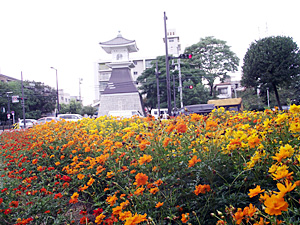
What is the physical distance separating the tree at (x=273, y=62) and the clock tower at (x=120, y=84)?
1207cm

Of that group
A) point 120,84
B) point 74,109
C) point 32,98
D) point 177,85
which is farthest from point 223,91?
point 32,98

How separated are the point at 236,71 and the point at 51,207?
3475cm

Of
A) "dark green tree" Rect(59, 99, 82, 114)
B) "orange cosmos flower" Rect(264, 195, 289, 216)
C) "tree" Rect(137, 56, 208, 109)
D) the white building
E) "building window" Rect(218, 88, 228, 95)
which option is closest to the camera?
"orange cosmos flower" Rect(264, 195, 289, 216)

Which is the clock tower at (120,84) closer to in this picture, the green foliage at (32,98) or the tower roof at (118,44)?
the tower roof at (118,44)

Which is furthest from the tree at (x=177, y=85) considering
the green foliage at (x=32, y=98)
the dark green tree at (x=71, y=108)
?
the dark green tree at (x=71, y=108)

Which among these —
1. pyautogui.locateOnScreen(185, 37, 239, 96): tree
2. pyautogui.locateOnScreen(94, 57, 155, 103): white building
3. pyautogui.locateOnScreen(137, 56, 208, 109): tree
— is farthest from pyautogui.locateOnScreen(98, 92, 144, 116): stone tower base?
pyautogui.locateOnScreen(94, 57, 155, 103): white building

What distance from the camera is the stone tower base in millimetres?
26188

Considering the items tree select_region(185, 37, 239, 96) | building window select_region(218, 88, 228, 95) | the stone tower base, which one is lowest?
the stone tower base

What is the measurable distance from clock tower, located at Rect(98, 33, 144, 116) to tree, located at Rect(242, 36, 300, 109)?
475 inches

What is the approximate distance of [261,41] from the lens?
56.0 ft

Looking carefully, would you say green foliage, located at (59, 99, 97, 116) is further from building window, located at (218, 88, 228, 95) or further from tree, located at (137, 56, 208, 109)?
building window, located at (218, 88, 228, 95)

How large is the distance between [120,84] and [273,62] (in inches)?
586

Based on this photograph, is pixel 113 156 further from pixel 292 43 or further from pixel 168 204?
pixel 292 43

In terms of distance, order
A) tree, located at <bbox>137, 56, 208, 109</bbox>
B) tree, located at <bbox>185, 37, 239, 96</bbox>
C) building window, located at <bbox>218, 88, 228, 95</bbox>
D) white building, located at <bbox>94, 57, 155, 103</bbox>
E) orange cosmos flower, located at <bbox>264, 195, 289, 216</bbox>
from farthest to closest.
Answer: white building, located at <bbox>94, 57, 155, 103</bbox>
building window, located at <bbox>218, 88, 228, 95</bbox>
tree, located at <bbox>185, 37, 239, 96</bbox>
tree, located at <bbox>137, 56, 208, 109</bbox>
orange cosmos flower, located at <bbox>264, 195, 289, 216</bbox>
